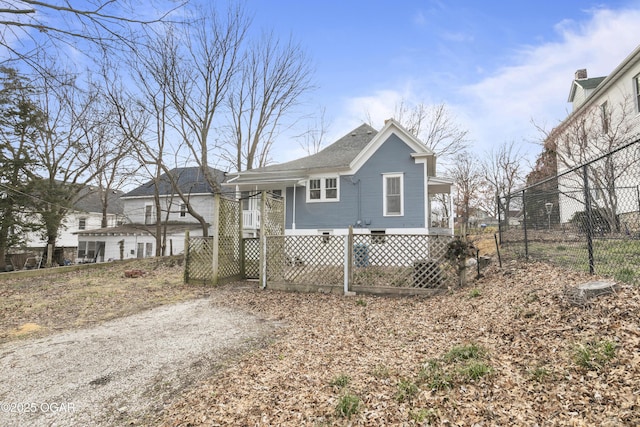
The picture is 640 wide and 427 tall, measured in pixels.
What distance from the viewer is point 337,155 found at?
1534 centimetres

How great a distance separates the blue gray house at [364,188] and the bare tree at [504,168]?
13.2 m

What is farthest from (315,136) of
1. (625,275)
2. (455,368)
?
(455,368)

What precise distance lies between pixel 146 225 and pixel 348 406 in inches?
933

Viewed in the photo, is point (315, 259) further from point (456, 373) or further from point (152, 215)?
point (152, 215)

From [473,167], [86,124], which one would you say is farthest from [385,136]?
[473,167]

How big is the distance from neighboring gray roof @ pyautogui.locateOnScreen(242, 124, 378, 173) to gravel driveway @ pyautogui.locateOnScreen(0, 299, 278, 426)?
9271 mm

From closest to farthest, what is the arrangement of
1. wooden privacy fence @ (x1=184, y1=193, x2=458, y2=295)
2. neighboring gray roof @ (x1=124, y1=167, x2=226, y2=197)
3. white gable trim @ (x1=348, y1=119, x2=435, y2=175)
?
1. wooden privacy fence @ (x1=184, y1=193, x2=458, y2=295)
2. white gable trim @ (x1=348, y1=119, x2=435, y2=175)
3. neighboring gray roof @ (x1=124, y1=167, x2=226, y2=197)

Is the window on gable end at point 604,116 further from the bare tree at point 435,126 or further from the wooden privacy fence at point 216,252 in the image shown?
the wooden privacy fence at point 216,252

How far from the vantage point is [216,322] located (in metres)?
5.39

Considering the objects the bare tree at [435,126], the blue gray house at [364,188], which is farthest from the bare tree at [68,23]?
the bare tree at [435,126]

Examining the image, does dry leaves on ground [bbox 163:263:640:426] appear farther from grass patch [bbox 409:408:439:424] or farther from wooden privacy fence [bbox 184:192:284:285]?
wooden privacy fence [bbox 184:192:284:285]

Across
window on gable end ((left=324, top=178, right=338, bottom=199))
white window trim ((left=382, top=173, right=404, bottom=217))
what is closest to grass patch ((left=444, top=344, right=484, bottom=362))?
white window trim ((left=382, top=173, right=404, bottom=217))

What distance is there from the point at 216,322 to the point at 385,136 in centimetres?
1028

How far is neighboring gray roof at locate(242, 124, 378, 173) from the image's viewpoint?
14.0 meters
